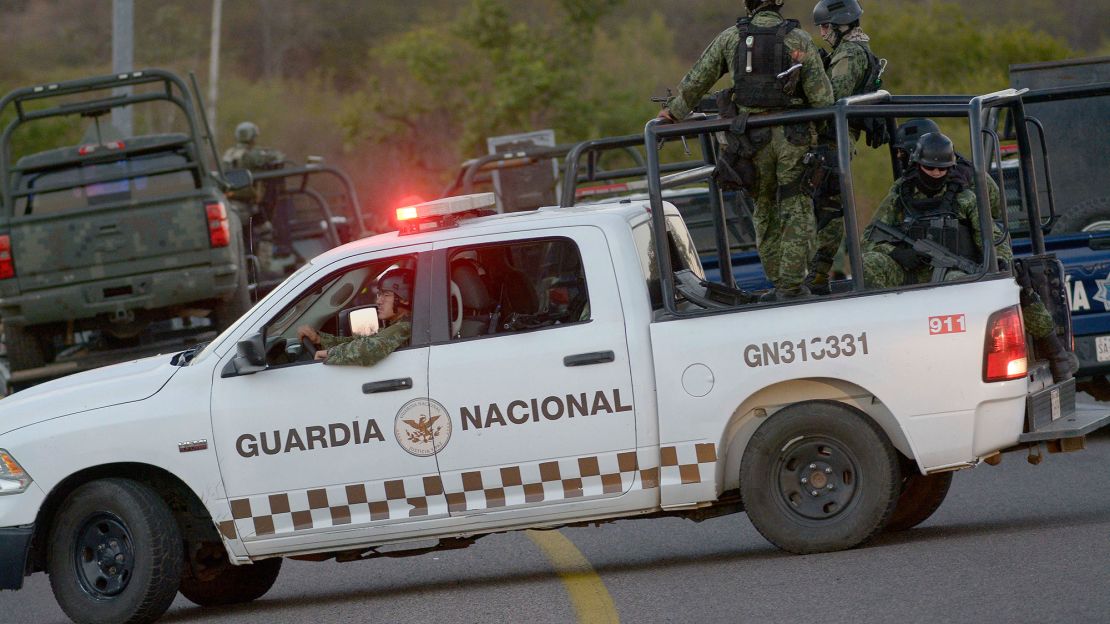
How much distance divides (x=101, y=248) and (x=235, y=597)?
6.37 metres

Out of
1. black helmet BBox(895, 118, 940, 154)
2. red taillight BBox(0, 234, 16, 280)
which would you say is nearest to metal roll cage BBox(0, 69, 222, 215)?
red taillight BBox(0, 234, 16, 280)

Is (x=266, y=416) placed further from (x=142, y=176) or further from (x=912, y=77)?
(x=912, y=77)

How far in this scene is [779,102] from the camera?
25.8 feet

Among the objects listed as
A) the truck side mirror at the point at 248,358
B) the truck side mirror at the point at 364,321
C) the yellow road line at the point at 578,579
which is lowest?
the yellow road line at the point at 578,579

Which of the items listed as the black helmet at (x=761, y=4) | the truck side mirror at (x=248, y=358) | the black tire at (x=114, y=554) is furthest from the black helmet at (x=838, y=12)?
the black tire at (x=114, y=554)

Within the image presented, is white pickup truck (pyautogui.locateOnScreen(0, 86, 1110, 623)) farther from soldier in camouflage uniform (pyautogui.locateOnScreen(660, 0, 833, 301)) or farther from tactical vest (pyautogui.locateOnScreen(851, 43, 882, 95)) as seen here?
tactical vest (pyautogui.locateOnScreen(851, 43, 882, 95))

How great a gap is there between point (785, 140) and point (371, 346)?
7.78 ft

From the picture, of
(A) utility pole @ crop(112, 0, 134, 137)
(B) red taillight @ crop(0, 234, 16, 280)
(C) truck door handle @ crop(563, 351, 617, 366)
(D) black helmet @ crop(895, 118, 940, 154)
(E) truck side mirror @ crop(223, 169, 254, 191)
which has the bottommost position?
(C) truck door handle @ crop(563, 351, 617, 366)

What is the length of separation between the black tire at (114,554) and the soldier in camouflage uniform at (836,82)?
11.5 ft

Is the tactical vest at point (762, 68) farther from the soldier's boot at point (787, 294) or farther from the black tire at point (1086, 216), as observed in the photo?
the black tire at point (1086, 216)

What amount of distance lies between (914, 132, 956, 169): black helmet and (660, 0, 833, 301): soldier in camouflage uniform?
1.85ft

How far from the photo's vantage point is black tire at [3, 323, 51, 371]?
45.6 feet

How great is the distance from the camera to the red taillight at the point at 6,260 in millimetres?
13633

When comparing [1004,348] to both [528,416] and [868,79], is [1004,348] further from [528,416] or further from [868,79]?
[868,79]
